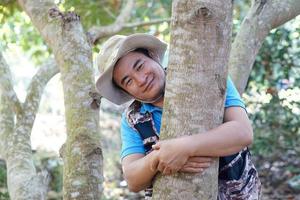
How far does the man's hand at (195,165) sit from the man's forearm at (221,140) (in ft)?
0.05

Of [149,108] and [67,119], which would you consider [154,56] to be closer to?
[149,108]

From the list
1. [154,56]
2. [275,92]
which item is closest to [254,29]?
[154,56]

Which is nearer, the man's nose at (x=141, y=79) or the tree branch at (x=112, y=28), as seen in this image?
the man's nose at (x=141, y=79)

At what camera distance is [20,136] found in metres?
3.00

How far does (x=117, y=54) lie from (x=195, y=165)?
21.1 inches

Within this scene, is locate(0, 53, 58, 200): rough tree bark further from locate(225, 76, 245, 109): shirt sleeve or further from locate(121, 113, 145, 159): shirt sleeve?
locate(225, 76, 245, 109): shirt sleeve

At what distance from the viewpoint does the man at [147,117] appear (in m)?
1.82

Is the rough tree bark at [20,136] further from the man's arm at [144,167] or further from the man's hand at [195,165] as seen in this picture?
the man's hand at [195,165]

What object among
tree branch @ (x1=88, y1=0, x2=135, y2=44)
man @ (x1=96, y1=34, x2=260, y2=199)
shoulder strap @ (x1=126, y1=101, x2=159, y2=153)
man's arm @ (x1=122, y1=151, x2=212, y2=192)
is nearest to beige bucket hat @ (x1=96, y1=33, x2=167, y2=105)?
man @ (x1=96, y1=34, x2=260, y2=199)

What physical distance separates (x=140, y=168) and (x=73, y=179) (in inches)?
→ 23.1

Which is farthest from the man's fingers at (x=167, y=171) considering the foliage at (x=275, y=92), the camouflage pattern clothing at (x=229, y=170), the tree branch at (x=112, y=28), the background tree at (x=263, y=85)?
the foliage at (x=275, y=92)

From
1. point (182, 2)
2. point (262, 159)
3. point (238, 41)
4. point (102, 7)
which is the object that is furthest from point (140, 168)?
point (262, 159)

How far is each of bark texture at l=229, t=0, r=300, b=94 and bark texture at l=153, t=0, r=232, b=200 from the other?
49.7 inches

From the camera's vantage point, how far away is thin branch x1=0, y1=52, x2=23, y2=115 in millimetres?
3104
